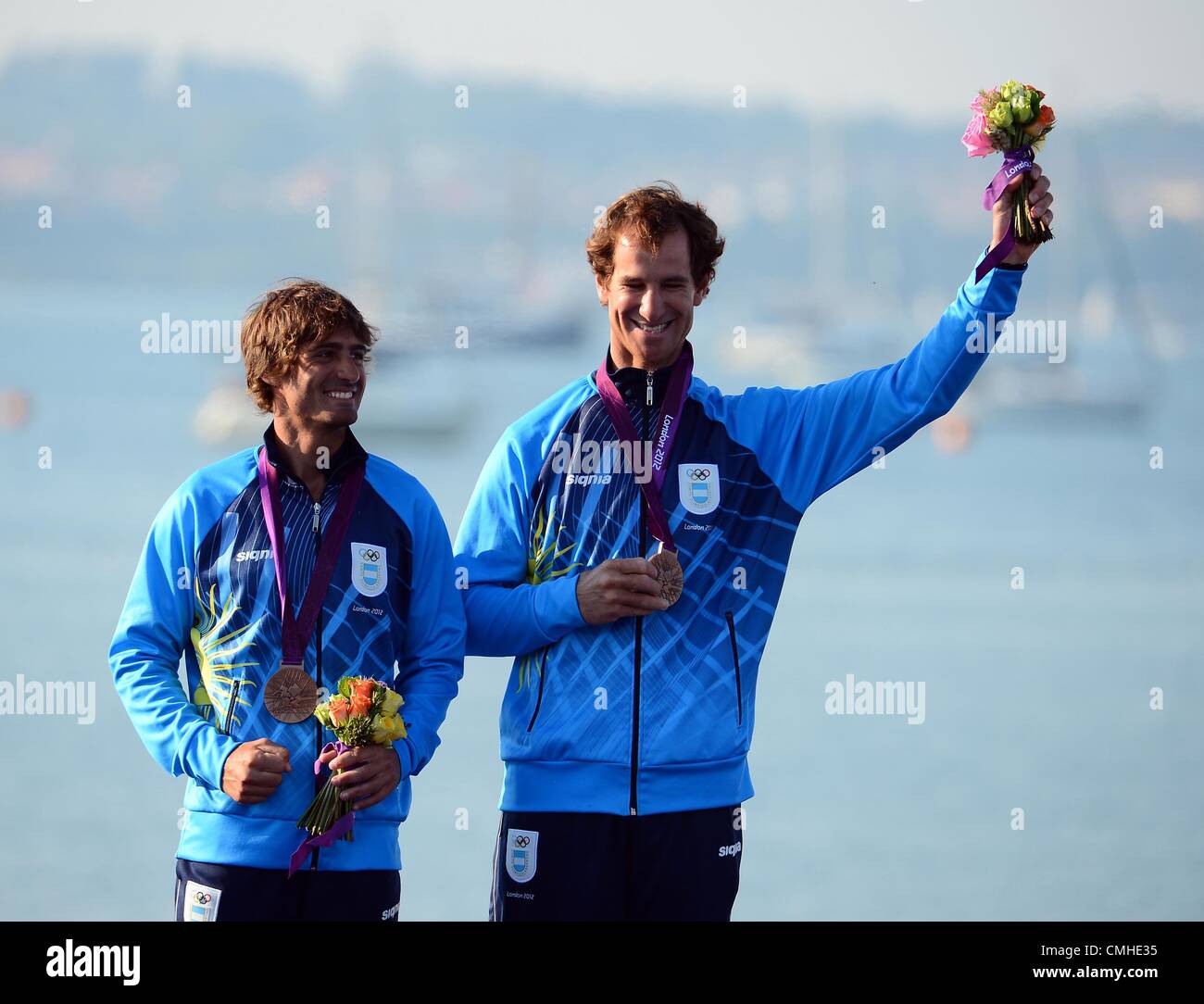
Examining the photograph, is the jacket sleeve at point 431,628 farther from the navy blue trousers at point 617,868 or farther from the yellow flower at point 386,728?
the navy blue trousers at point 617,868

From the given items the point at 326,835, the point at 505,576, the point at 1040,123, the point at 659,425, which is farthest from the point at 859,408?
the point at 326,835

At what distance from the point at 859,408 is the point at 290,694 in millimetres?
1202

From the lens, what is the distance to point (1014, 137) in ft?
10.1

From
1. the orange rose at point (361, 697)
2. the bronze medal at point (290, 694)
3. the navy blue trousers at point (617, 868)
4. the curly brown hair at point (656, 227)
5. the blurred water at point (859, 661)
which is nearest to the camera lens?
the orange rose at point (361, 697)

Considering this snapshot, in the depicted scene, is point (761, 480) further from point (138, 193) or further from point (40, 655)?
point (138, 193)

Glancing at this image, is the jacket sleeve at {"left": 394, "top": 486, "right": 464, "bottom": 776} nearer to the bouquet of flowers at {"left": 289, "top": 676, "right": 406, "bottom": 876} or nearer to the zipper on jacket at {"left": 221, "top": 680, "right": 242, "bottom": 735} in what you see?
the bouquet of flowers at {"left": 289, "top": 676, "right": 406, "bottom": 876}

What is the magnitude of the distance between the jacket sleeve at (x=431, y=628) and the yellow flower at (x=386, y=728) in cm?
16

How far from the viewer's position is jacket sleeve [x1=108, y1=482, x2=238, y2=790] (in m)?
2.92

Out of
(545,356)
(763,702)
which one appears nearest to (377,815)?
(763,702)

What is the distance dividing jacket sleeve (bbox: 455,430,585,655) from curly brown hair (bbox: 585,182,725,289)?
41 centimetres

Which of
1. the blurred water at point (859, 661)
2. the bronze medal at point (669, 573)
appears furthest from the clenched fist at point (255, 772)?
the blurred water at point (859, 661)

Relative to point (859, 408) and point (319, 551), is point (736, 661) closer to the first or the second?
point (859, 408)

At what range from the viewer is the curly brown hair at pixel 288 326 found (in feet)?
9.86

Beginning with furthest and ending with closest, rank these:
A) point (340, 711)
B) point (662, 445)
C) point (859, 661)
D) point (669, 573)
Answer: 1. point (859, 661)
2. point (662, 445)
3. point (669, 573)
4. point (340, 711)
